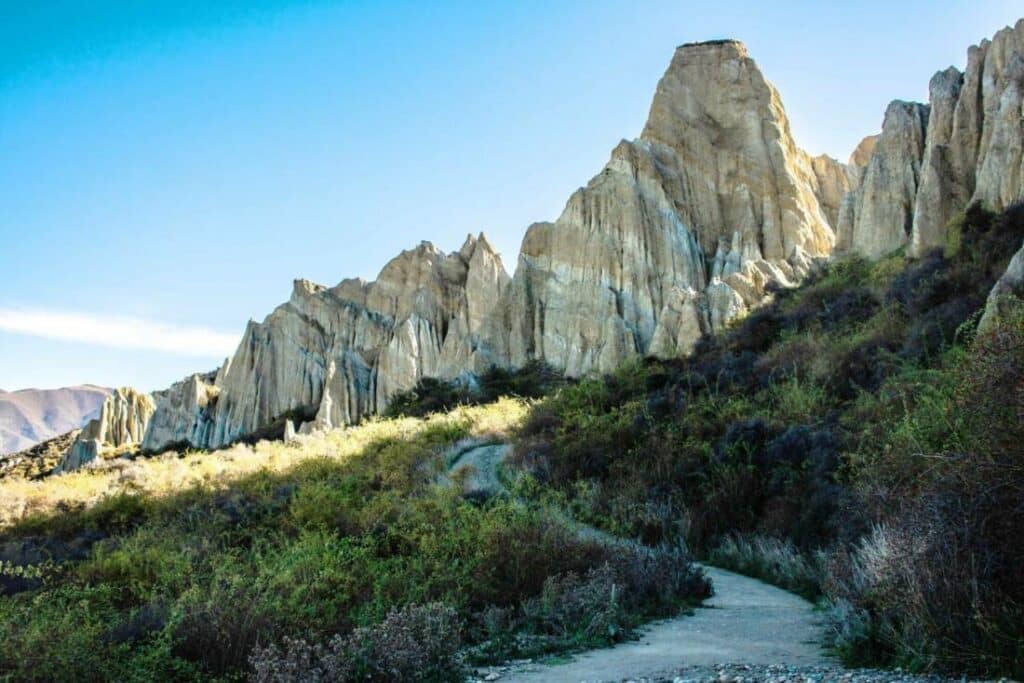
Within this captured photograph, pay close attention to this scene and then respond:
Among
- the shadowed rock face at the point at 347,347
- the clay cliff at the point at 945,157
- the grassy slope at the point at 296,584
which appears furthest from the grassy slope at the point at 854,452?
the shadowed rock face at the point at 347,347

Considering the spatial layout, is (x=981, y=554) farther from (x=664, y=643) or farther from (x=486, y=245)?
(x=486, y=245)

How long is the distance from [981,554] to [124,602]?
7.64m

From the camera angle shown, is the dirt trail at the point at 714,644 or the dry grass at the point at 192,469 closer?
the dirt trail at the point at 714,644

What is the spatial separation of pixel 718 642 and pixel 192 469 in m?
14.5

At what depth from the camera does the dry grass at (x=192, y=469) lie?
1413 centimetres

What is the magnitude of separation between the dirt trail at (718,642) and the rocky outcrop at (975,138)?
1470 centimetres

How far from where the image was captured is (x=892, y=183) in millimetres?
26672

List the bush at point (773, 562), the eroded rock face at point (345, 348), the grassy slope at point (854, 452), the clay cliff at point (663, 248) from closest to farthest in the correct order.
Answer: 1. the grassy slope at point (854, 452)
2. the bush at point (773, 562)
3. the clay cliff at point (663, 248)
4. the eroded rock face at point (345, 348)

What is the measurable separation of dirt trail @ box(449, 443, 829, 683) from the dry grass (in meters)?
11.3

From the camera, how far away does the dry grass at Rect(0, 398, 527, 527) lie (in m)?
14.1

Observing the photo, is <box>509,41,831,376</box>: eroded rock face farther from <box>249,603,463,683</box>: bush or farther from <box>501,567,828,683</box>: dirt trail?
<box>249,603,463,683</box>: bush

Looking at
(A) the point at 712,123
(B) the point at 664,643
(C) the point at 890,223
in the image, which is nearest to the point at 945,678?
(B) the point at 664,643

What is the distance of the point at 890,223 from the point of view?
1036 inches

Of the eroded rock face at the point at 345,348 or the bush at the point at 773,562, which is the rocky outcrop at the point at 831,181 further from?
the bush at the point at 773,562
